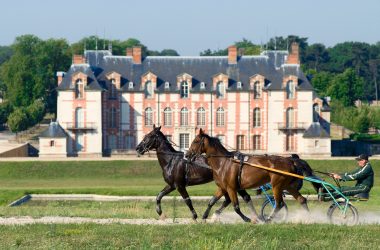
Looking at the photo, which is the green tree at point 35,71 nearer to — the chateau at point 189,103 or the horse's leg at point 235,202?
the chateau at point 189,103

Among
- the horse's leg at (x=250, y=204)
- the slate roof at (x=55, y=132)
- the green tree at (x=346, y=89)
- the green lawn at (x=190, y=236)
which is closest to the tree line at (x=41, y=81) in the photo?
the green tree at (x=346, y=89)

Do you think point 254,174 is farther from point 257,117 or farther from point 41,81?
point 41,81

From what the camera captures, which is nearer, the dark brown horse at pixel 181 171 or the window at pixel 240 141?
the dark brown horse at pixel 181 171

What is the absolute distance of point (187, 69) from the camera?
5919cm

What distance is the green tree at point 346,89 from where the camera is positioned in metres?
94.3

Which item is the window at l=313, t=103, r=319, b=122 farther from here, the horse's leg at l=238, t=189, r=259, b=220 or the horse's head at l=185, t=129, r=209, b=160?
the horse's leg at l=238, t=189, r=259, b=220

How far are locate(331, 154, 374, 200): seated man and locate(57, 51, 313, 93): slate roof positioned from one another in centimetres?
3740

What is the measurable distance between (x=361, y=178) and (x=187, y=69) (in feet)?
130

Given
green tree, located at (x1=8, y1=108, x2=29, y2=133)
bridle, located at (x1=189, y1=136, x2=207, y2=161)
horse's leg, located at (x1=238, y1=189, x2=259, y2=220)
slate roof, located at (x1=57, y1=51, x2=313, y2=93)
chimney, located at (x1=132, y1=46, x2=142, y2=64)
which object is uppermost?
chimney, located at (x1=132, y1=46, x2=142, y2=64)

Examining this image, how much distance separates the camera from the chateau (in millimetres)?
57438

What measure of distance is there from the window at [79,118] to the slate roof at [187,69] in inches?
53.4

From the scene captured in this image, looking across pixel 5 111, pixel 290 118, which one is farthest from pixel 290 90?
pixel 5 111

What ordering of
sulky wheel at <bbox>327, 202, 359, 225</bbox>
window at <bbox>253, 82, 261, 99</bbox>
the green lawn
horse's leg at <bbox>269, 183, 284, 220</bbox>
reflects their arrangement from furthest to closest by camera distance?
window at <bbox>253, 82, 261, 99</bbox> → horse's leg at <bbox>269, 183, 284, 220</bbox> → sulky wheel at <bbox>327, 202, 359, 225</bbox> → the green lawn

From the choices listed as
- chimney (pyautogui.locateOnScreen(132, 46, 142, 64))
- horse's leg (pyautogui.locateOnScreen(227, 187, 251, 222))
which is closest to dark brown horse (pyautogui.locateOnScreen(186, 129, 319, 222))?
horse's leg (pyautogui.locateOnScreen(227, 187, 251, 222))
